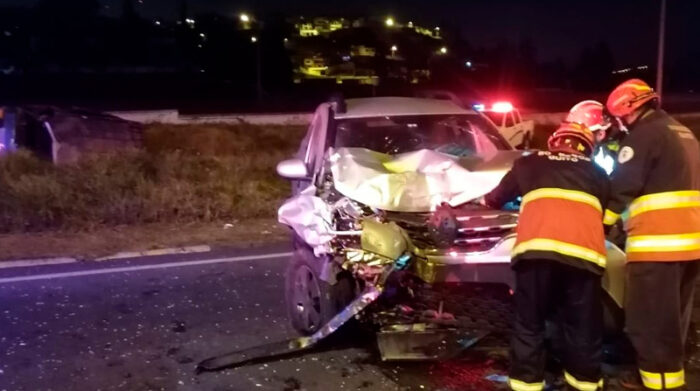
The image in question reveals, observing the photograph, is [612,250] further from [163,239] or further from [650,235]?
[163,239]

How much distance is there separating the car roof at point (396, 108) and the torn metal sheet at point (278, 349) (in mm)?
2148

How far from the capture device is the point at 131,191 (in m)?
10.0

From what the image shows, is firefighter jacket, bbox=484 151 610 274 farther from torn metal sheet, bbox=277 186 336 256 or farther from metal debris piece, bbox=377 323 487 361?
torn metal sheet, bbox=277 186 336 256

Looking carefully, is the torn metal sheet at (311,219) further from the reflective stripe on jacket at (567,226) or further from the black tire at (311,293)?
the reflective stripe on jacket at (567,226)

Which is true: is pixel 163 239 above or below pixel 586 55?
below

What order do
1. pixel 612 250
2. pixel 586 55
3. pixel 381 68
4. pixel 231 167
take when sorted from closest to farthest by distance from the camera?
pixel 612 250 < pixel 231 167 < pixel 381 68 < pixel 586 55

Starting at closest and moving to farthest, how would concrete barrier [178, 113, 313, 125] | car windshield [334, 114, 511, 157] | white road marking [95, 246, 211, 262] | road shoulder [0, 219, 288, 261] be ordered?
car windshield [334, 114, 511, 157], white road marking [95, 246, 211, 262], road shoulder [0, 219, 288, 261], concrete barrier [178, 113, 313, 125]

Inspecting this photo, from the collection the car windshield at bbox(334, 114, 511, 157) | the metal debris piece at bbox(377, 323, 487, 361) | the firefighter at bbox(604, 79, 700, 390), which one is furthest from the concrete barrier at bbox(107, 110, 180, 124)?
the firefighter at bbox(604, 79, 700, 390)

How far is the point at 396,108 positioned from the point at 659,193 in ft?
9.74

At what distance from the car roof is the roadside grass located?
11.9 ft

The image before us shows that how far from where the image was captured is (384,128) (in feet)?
21.6

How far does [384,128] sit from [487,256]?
7.39 feet

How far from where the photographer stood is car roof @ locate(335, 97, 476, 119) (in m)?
Answer: 6.69

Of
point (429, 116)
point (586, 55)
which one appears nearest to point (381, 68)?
point (586, 55)
